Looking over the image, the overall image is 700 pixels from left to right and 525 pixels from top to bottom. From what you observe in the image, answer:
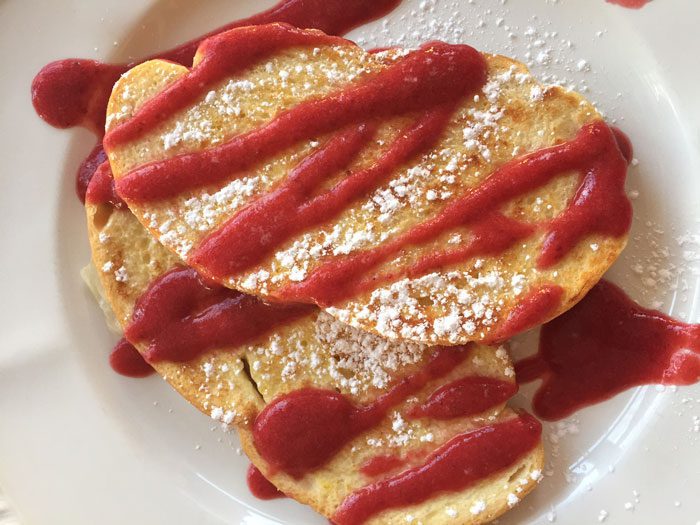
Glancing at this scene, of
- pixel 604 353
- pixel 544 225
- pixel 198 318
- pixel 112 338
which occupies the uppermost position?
pixel 544 225

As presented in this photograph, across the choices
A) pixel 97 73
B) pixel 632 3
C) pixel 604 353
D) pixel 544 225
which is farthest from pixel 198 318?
pixel 632 3

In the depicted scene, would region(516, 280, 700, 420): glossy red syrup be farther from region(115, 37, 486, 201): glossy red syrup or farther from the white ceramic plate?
region(115, 37, 486, 201): glossy red syrup

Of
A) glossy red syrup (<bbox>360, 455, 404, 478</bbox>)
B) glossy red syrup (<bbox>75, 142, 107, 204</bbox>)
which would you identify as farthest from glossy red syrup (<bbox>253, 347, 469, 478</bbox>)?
glossy red syrup (<bbox>75, 142, 107, 204</bbox>)

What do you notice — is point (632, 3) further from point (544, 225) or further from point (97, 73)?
point (97, 73)

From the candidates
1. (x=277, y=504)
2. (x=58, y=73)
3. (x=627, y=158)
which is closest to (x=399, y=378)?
(x=277, y=504)

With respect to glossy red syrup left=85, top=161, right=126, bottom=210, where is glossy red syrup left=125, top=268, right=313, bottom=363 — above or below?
below

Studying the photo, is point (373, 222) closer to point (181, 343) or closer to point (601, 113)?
point (181, 343)
